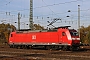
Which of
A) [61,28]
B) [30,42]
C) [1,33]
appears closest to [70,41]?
[61,28]

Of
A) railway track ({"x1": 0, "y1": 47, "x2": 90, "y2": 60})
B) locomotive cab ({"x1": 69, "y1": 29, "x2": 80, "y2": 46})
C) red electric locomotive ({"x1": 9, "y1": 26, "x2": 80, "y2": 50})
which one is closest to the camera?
railway track ({"x1": 0, "y1": 47, "x2": 90, "y2": 60})

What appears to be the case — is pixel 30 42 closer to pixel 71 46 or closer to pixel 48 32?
pixel 48 32

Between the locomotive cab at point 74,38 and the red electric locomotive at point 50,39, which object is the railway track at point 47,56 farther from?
the red electric locomotive at point 50,39

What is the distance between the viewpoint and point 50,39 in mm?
38000

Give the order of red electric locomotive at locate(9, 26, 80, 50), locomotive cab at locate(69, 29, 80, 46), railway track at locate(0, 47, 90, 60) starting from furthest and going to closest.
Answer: red electric locomotive at locate(9, 26, 80, 50) → locomotive cab at locate(69, 29, 80, 46) → railway track at locate(0, 47, 90, 60)

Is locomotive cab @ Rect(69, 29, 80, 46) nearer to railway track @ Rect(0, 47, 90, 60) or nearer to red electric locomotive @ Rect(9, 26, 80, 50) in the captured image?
red electric locomotive @ Rect(9, 26, 80, 50)

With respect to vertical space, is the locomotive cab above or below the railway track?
above

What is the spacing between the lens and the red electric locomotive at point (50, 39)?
34.8 metres

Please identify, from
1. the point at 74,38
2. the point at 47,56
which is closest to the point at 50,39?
the point at 74,38

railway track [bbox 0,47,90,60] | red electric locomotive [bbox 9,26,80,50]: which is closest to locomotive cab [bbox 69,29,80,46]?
red electric locomotive [bbox 9,26,80,50]

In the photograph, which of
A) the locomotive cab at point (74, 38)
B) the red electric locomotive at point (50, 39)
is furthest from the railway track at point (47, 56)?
the red electric locomotive at point (50, 39)

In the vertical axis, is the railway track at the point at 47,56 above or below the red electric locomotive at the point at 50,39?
below

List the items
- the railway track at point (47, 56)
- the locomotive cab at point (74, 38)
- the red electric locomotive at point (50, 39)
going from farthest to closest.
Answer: the red electric locomotive at point (50, 39) → the locomotive cab at point (74, 38) → the railway track at point (47, 56)

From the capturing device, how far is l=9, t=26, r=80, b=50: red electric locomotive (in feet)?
114
